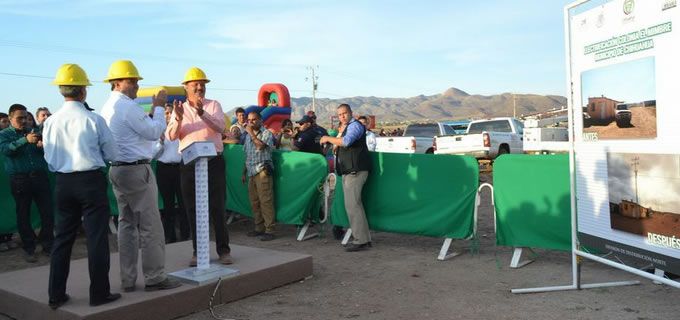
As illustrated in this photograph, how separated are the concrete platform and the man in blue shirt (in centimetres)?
200

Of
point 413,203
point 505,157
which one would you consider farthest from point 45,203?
point 505,157

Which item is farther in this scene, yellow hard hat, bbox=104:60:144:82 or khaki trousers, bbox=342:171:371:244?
khaki trousers, bbox=342:171:371:244

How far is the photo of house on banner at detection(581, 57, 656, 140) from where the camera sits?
13.4ft

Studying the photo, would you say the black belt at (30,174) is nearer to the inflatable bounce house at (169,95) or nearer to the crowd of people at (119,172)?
the crowd of people at (119,172)

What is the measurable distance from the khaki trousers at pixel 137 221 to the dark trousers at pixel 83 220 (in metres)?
0.23

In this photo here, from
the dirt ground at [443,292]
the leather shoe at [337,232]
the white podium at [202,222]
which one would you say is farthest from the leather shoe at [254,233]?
the white podium at [202,222]

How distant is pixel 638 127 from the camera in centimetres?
423

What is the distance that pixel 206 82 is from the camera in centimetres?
563

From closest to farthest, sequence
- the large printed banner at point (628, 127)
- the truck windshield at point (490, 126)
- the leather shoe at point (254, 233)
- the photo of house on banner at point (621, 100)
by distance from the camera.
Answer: the large printed banner at point (628, 127) < the photo of house on banner at point (621, 100) < the leather shoe at point (254, 233) < the truck windshield at point (490, 126)

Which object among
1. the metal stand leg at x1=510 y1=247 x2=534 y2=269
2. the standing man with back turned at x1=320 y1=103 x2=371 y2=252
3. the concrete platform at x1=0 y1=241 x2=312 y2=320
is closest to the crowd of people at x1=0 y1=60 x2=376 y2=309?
the concrete platform at x1=0 y1=241 x2=312 y2=320

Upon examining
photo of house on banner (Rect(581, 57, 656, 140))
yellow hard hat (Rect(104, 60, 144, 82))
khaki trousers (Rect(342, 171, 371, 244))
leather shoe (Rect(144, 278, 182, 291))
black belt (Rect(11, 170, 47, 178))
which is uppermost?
yellow hard hat (Rect(104, 60, 144, 82))

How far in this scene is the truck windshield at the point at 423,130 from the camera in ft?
74.0

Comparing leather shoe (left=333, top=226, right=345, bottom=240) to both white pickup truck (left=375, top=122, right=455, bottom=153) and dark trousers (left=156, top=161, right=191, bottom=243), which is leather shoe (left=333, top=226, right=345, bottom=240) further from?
white pickup truck (left=375, top=122, right=455, bottom=153)

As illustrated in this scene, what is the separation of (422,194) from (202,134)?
299 cm
